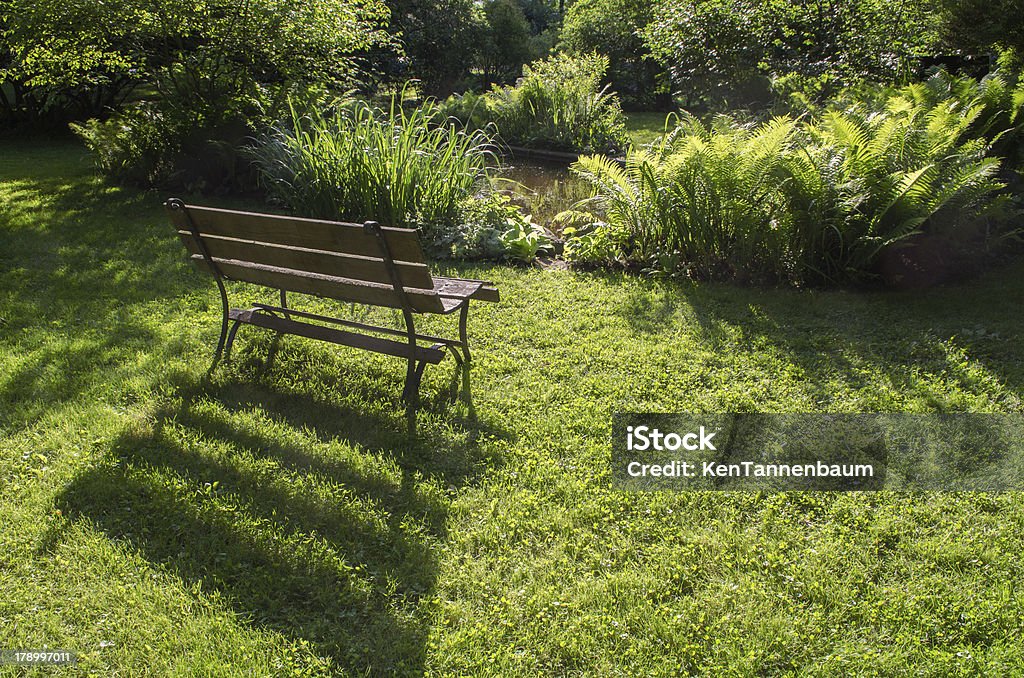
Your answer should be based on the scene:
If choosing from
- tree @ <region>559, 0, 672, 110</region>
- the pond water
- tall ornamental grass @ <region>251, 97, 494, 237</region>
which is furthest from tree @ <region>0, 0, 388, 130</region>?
tree @ <region>559, 0, 672, 110</region>

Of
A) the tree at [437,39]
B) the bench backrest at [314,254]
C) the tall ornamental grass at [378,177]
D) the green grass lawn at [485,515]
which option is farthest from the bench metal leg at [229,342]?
the tree at [437,39]

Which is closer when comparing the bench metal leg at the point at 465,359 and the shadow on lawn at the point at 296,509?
the shadow on lawn at the point at 296,509

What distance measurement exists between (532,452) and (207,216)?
7.13ft

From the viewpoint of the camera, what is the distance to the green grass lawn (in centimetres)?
236

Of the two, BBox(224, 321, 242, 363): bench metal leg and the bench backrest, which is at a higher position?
the bench backrest

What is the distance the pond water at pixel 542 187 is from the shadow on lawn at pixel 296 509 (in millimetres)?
4638

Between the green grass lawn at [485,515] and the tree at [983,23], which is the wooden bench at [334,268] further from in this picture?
the tree at [983,23]

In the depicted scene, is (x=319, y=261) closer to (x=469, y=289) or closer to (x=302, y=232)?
(x=302, y=232)

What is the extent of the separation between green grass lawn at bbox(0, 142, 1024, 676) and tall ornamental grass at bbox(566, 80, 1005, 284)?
68 cm

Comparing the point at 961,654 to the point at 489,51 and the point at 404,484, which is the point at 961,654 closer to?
the point at 404,484

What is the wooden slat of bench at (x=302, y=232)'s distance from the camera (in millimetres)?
3295

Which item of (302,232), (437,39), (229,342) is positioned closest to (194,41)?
(229,342)

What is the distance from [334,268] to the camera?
140 inches

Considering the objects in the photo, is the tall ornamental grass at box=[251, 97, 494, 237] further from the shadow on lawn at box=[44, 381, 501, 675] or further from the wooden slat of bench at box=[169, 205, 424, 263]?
the shadow on lawn at box=[44, 381, 501, 675]
